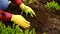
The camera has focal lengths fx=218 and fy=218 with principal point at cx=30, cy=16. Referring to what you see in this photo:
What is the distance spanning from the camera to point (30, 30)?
2771mm

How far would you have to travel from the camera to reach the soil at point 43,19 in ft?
9.44

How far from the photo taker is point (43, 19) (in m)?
3.09

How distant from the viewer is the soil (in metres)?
2.88

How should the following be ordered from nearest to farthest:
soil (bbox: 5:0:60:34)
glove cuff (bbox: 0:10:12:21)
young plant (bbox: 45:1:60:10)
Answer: glove cuff (bbox: 0:10:12:21) → soil (bbox: 5:0:60:34) → young plant (bbox: 45:1:60:10)

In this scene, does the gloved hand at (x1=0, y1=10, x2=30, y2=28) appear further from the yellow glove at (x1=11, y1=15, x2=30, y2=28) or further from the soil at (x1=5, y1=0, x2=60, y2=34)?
the soil at (x1=5, y1=0, x2=60, y2=34)

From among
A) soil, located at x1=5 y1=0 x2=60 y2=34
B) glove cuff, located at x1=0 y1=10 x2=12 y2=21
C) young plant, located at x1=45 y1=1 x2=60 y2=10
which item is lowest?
soil, located at x1=5 y1=0 x2=60 y2=34

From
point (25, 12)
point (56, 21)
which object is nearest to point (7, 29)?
point (25, 12)

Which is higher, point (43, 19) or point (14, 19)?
point (14, 19)

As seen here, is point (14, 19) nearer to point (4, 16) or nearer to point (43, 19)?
point (4, 16)

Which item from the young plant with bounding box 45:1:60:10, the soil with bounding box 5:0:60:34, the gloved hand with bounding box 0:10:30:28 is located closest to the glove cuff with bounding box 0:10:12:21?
the gloved hand with bounding box 0:10:30:28

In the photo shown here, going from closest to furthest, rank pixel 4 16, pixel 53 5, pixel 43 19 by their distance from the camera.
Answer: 1. pixel 4 16
2. pixel 43 19
3. pixel 53 5

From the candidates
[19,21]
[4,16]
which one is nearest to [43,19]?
[19,21]

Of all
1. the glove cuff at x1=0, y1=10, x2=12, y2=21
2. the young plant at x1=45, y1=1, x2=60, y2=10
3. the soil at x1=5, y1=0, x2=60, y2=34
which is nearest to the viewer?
the glove cuff at x1=0, y1=10, x2=12, y2=21

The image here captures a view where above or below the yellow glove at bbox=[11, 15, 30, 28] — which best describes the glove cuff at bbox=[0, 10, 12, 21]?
above
